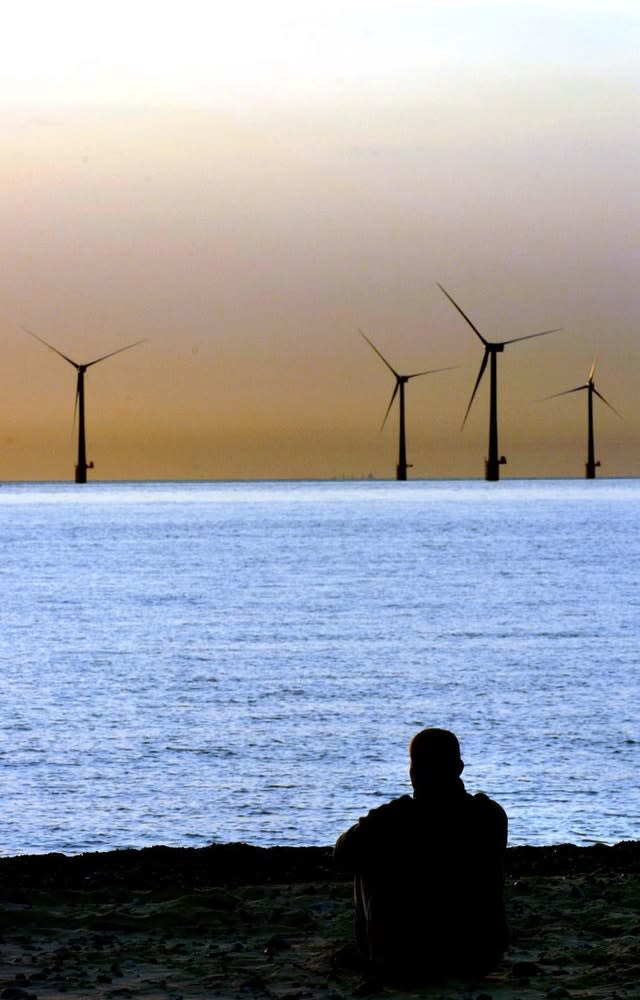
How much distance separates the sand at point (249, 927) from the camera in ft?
36.3

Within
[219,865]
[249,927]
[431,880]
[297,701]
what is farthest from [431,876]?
[297,701]

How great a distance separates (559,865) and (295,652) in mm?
32561

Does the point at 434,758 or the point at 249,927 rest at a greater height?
the point at 434,758

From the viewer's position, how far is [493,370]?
192 metres

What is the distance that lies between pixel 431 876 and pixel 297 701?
27.1m

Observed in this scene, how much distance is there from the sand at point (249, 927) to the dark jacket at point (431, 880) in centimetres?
29

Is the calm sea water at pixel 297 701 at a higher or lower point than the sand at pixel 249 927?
lower

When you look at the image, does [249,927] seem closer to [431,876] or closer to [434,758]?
[431,876]

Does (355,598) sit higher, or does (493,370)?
(493,370)

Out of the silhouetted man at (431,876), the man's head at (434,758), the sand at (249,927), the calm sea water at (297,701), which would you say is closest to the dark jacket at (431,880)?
the silhouetted man at (431,876)

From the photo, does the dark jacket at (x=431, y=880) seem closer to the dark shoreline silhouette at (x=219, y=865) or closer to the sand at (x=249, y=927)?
the sand at (x=249, y=927)

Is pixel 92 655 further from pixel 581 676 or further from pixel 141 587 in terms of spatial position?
pixel 141 587

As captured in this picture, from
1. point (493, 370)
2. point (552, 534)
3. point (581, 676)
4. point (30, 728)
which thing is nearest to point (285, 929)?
point (30, 728)

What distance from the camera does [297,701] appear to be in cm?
3684
